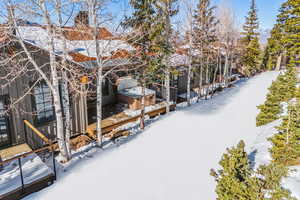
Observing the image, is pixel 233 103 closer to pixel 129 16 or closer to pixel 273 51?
pixel 129 16

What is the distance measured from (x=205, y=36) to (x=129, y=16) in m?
7.72

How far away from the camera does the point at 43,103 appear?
860cm

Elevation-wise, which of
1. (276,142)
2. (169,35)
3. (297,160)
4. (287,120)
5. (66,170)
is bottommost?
(66,170)

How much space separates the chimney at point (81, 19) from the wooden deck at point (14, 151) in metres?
4.81

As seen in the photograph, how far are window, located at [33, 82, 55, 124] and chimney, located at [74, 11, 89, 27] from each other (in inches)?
109

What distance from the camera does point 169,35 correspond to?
39.6 feet

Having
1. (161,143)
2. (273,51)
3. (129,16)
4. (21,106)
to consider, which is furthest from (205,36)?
(273,51)

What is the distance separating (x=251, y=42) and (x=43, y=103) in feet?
95.4

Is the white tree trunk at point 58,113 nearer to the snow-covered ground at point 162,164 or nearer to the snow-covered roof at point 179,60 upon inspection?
the snow-covered ground at point 162,164

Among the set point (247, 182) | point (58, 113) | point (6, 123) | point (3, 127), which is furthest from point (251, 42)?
point (3, 127)

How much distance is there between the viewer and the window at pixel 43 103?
8391mm

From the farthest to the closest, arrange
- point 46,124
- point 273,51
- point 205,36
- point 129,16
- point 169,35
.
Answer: point 273,51, point 205,36, point 169,35, point 129,16, point 46,124

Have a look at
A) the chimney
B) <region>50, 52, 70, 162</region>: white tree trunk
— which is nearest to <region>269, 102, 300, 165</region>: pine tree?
<region>50, 52, 70, 162</region>: white tree trunk

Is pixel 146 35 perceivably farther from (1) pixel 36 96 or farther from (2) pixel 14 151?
(2) pixel 14 151
